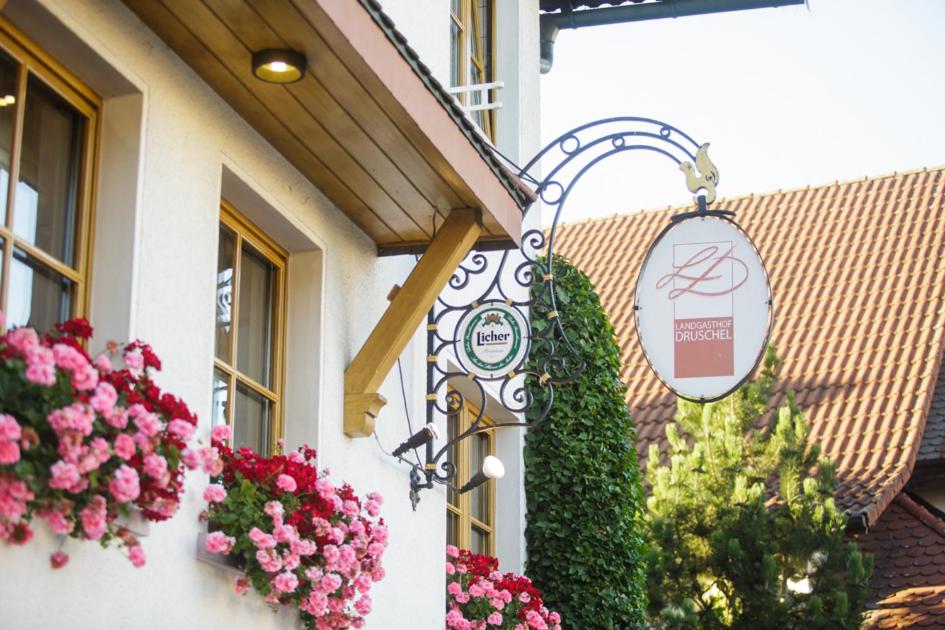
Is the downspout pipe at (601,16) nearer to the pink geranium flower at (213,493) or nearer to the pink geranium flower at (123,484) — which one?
the pink geranium flower at (213,493)

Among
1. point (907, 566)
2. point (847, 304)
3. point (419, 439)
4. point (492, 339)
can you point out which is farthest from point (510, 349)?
point (847, 304)

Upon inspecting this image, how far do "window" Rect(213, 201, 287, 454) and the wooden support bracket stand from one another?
368 millimetres

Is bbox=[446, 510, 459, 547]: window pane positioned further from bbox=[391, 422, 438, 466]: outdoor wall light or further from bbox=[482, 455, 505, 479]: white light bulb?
bbox=[391, 422, 438, 466]: outdoor wall light

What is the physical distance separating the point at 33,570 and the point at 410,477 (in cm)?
331

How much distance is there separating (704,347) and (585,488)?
2.28 m

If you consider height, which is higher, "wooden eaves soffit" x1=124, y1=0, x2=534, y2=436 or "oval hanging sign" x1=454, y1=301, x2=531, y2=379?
"wooden eaves soffit" x1=124, y1=0, x2=534, y2=436

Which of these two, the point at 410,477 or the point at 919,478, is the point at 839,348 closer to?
the point at 919,478

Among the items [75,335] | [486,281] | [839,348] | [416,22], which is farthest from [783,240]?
[75,335]

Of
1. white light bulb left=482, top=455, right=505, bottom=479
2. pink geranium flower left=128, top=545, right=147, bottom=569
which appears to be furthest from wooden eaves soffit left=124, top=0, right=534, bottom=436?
pink geranium flower left=128, top=545, right=147, bottom=569

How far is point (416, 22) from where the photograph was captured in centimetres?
841

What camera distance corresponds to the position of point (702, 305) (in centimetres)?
829

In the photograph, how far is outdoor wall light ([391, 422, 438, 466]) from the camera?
7219 mm

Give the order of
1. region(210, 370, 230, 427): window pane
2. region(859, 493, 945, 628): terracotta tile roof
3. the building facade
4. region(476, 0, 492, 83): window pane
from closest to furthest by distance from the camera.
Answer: the building facade
region(210, 370, 230, 427): window pane
region(476, 0, 492, 83): window pane
region(859, 493, 945, 628): terracotta tile roof

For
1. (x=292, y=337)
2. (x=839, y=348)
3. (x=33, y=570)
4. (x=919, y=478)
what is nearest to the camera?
(x=33, y=570)
